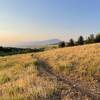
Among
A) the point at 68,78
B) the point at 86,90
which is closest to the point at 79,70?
the point at 68,78

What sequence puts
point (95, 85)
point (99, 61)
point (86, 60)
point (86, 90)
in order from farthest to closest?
point (86, 60)
point (99, 61)
point (95, 85)
point (86, 90)

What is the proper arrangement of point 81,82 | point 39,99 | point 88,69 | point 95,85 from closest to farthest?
1. point 39,99
2. point 95,85
3. point 81,82
4. point 88,69

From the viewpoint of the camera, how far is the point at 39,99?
962 centimetres

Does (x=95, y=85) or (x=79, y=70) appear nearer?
(x=95, y=85)

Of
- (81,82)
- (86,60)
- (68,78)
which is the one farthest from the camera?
(86,60)

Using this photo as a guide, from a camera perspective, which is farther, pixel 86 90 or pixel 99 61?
pixel 99 61

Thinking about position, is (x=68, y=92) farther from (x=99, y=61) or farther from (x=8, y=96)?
(x=99, y=61)

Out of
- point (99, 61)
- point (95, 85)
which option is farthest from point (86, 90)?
point (99, 61)

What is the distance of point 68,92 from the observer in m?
10.3

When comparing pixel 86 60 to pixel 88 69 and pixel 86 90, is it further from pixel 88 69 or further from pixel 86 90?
pixel 86 90

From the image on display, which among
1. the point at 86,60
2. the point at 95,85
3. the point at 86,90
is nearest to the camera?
the point at 86,90

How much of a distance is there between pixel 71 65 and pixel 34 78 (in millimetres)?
4372

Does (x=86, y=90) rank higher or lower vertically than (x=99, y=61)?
lower

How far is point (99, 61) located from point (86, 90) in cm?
575
